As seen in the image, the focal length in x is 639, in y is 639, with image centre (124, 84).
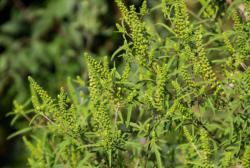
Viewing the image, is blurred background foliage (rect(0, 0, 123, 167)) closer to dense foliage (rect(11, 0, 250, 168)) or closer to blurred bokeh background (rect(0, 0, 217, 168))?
blurred bokeh background (rect(0, 0, 217, 168))

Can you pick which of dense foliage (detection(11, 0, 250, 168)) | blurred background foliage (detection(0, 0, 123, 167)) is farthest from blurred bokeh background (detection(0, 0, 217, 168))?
dense foliage (detection(11, 0, 250, 168))

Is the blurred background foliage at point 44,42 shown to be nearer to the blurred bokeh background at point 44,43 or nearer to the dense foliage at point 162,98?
the blurred bokeh background at point 44,43

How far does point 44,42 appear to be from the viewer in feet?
17.7

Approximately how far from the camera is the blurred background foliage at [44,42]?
16.6 feet

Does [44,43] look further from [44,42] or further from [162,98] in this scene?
[162,98]

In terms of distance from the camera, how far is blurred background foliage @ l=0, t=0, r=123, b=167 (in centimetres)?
505

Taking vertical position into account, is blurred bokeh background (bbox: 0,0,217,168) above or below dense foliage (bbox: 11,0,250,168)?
above

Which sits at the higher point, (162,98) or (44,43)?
(44,43)

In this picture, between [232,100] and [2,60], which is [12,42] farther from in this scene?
[232,100]

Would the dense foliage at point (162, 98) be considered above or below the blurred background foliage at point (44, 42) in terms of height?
below

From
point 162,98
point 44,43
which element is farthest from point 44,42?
point 162,98

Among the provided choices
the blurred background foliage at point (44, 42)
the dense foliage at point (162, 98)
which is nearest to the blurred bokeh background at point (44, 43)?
the blurred background foliage at point (44, 42)

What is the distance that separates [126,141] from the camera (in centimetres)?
211

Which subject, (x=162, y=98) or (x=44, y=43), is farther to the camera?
(x=44, y=43)
